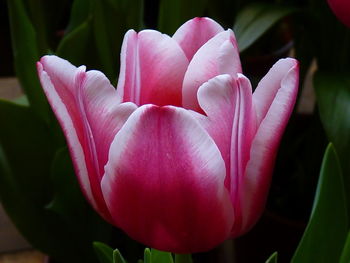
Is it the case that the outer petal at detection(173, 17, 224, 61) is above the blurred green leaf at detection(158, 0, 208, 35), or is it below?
above

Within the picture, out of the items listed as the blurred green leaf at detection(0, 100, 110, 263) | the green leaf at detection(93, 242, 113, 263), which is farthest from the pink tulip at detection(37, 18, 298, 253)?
the blurred green leaf at detection(0, 100, 110, 263)

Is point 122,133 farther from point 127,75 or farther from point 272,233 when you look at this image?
point 272,233

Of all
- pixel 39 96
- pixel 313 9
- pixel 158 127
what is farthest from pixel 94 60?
pixel 158 127

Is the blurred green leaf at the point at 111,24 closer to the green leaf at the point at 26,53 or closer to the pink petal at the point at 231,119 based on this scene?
the green leaf at the point at 26,53

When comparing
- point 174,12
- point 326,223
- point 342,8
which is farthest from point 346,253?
point 174,12

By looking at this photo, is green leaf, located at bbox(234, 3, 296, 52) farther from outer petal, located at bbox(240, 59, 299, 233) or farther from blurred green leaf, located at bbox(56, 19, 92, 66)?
outer petal, located at bbox(240, 59, 299, 233)

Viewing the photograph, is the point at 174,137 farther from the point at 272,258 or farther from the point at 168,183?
the point at 272,258
